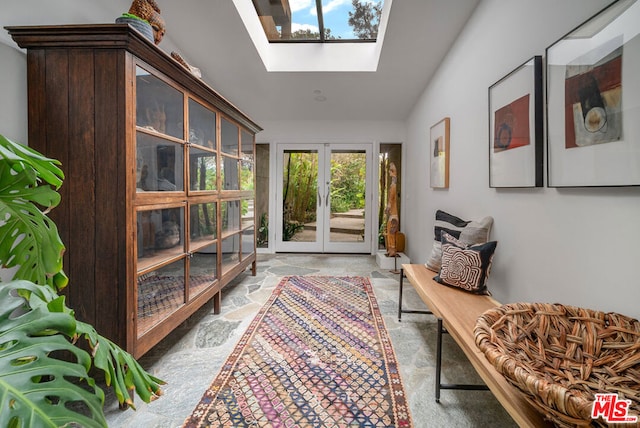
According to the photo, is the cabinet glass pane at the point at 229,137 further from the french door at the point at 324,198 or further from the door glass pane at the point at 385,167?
the door glass pane at the point at 385,167

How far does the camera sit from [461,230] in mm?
2023

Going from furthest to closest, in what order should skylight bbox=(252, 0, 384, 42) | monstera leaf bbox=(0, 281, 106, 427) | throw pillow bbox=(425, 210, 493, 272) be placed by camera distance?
skylight bbox=(252, 0, 384, 42) < throw pillow bbox=(425, 210, 493, 272) < monstera leaf bbox=(0, 281, 106, 427)

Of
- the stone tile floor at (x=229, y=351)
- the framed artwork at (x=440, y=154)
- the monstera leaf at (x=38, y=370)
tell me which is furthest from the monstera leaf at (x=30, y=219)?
the framed artwork at (x=440, y=154)

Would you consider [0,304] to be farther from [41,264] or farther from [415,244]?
[415,244]

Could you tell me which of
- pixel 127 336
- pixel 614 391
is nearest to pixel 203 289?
pixel 127 336

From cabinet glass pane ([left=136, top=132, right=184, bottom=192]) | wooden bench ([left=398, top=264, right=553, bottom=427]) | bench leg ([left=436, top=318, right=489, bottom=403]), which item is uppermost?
cabinet glass pane ([left=136, top=132, right=184, bottom=192])

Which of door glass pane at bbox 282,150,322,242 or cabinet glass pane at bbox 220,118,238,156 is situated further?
door glass pane at bbox 282,150,322,242

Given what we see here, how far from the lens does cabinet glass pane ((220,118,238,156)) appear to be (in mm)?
2441

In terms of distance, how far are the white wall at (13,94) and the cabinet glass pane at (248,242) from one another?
1939mm

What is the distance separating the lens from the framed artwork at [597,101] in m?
0.96

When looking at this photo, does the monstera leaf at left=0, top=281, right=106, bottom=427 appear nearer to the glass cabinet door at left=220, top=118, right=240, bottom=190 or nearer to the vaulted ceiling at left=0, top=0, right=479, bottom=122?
the vaulted ceiling at left=0, top=0, right=479, bottom=122

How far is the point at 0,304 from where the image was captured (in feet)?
2.11

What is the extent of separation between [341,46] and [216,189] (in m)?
2.27

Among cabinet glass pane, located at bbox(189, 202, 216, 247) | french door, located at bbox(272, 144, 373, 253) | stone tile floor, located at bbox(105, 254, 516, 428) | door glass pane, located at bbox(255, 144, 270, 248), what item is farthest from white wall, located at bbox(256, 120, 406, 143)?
cabinet glass pane, located at bbox(189, 202, 216, 247)
